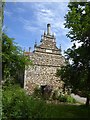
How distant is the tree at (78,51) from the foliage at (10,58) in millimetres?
2477

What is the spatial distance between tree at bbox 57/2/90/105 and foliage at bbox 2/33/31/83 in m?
2.48

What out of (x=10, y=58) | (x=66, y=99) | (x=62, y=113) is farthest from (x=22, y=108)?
(x=66, y=99)

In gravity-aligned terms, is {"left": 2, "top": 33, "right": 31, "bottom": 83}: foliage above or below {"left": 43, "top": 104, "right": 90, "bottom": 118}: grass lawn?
above

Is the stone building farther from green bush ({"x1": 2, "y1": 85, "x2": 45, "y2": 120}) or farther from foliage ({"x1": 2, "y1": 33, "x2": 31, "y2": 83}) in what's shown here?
green bush ({"x1": 2, "y1": 85, "x2": 45, "y2": 120})

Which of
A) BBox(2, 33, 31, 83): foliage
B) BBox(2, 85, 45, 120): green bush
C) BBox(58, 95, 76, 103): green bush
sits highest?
BBox(2, 33, 31, 83): foliage

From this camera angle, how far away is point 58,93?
21.6 metres

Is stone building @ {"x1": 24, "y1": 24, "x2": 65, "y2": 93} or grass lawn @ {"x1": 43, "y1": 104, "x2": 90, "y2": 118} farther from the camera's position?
stone building @ {"x1": 24, "y1": 24, "x2": 65, "y2": 93}

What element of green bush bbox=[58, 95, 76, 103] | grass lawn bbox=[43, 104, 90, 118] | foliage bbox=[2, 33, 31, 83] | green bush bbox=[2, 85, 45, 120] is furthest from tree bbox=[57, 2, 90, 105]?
green bush bbox=[58, 95, 76, 103]

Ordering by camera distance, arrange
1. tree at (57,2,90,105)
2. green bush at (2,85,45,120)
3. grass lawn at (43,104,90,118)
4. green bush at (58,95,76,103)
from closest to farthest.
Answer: green bush at (2,85,45,120)
grass lawn at (43,104,90,118)
tree at (57,2,90,105)
green bush at (58,95,76,103)

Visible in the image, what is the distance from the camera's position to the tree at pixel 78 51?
429 inches

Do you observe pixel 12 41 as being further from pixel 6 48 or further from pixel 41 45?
pixel 41 45

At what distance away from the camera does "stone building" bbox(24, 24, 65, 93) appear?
68.5 feet

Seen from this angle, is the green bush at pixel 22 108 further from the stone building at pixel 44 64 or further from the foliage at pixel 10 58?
the stone building at pixel 44 64

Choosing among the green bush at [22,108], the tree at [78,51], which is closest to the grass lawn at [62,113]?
the green bush at [22,108]
